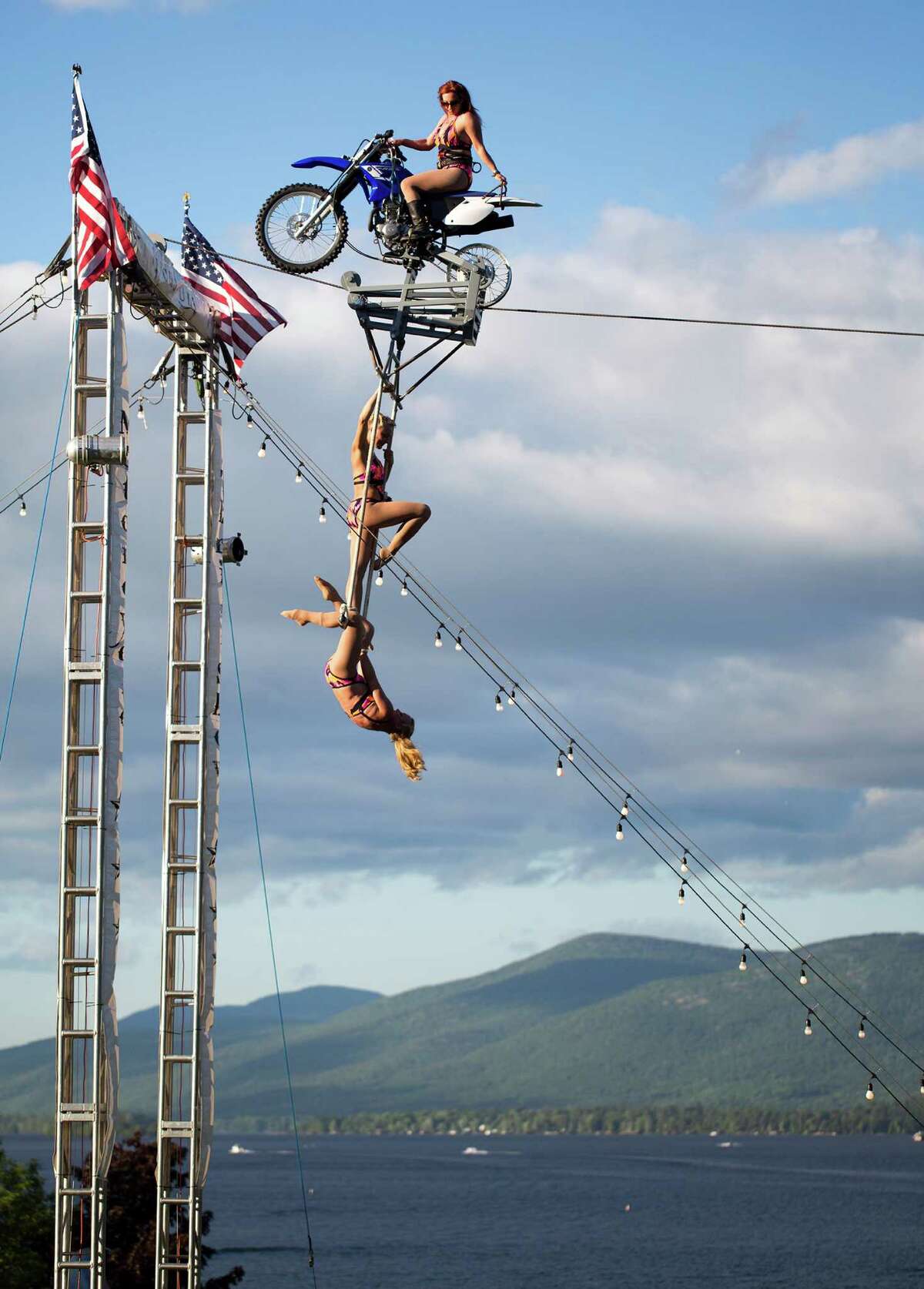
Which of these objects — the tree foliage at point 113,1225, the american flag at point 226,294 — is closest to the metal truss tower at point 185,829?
the american flag at point 226,294

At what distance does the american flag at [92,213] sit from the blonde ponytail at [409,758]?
845cm

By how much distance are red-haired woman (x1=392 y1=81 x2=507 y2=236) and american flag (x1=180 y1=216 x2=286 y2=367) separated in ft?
21.8

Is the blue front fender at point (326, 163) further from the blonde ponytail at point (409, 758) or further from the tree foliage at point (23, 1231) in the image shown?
the tree foliage at point (23, 1231)

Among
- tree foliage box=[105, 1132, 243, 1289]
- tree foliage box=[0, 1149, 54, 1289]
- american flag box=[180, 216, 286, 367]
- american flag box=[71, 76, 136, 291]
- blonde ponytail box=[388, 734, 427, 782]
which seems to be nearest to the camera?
blonde ponytail box=[388, 734, 427, 782]

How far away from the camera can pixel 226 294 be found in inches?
1085

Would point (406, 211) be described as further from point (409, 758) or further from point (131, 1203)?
point (131, 1203)

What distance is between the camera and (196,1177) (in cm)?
2625

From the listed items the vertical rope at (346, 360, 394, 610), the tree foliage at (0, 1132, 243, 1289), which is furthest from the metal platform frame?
the tree foliage at (0, 1132, 243, 1289)

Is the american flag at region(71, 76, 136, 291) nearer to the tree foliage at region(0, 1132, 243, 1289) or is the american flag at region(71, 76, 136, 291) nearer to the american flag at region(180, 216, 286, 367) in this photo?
the american flag at region(180, 216, 286, 367)

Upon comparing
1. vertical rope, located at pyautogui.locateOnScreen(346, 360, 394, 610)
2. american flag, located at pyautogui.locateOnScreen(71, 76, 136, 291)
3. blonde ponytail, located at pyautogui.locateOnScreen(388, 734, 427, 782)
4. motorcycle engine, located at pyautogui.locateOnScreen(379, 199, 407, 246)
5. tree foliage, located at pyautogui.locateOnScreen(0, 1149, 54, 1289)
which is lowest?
tree foliage, located at pyautogui.locateOnScreen(0, 1149, 54, 1289)

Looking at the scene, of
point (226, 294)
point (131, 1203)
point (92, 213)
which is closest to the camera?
point (92, 213)

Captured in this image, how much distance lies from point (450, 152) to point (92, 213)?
550 centimetres

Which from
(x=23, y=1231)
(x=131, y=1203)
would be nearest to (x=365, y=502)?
(x=23, y=1231)

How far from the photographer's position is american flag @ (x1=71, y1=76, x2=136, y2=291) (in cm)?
2439
